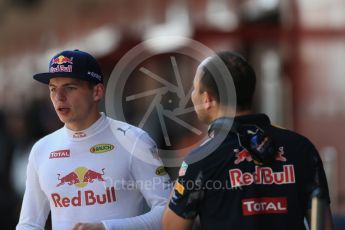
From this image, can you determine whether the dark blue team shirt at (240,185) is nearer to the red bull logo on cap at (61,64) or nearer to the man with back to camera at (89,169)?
the man with back to camera at (89,169)

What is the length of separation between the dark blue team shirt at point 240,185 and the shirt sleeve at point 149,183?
46 centimetres

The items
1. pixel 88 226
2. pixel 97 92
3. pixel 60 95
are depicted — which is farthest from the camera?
pixel 97 92

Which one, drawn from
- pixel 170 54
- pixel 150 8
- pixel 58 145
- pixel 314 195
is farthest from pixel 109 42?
pixel 314 195

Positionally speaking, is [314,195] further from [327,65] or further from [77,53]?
[327,65]

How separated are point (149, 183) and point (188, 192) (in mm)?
655

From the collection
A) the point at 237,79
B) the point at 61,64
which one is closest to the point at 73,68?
the point at 61,64

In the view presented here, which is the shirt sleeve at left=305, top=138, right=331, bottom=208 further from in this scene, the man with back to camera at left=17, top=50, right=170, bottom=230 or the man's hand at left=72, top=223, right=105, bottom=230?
the man's hand at left=72, top=223, right=105, bottom=230

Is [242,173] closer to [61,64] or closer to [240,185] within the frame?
[240,185]

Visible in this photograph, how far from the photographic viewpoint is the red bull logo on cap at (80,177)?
17.1ft

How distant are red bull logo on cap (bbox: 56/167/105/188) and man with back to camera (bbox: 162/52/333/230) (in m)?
0.70

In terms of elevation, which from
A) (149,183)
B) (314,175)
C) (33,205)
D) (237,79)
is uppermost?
(237,79)

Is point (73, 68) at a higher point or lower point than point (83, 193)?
higher

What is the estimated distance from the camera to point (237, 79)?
184 inches

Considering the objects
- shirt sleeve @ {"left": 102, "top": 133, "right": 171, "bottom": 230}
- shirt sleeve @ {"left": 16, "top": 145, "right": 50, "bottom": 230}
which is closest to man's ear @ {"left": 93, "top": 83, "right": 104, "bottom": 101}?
shirt sleeve @ {"left": 102, "top": 133, "right": 171, "bottom": 230}
